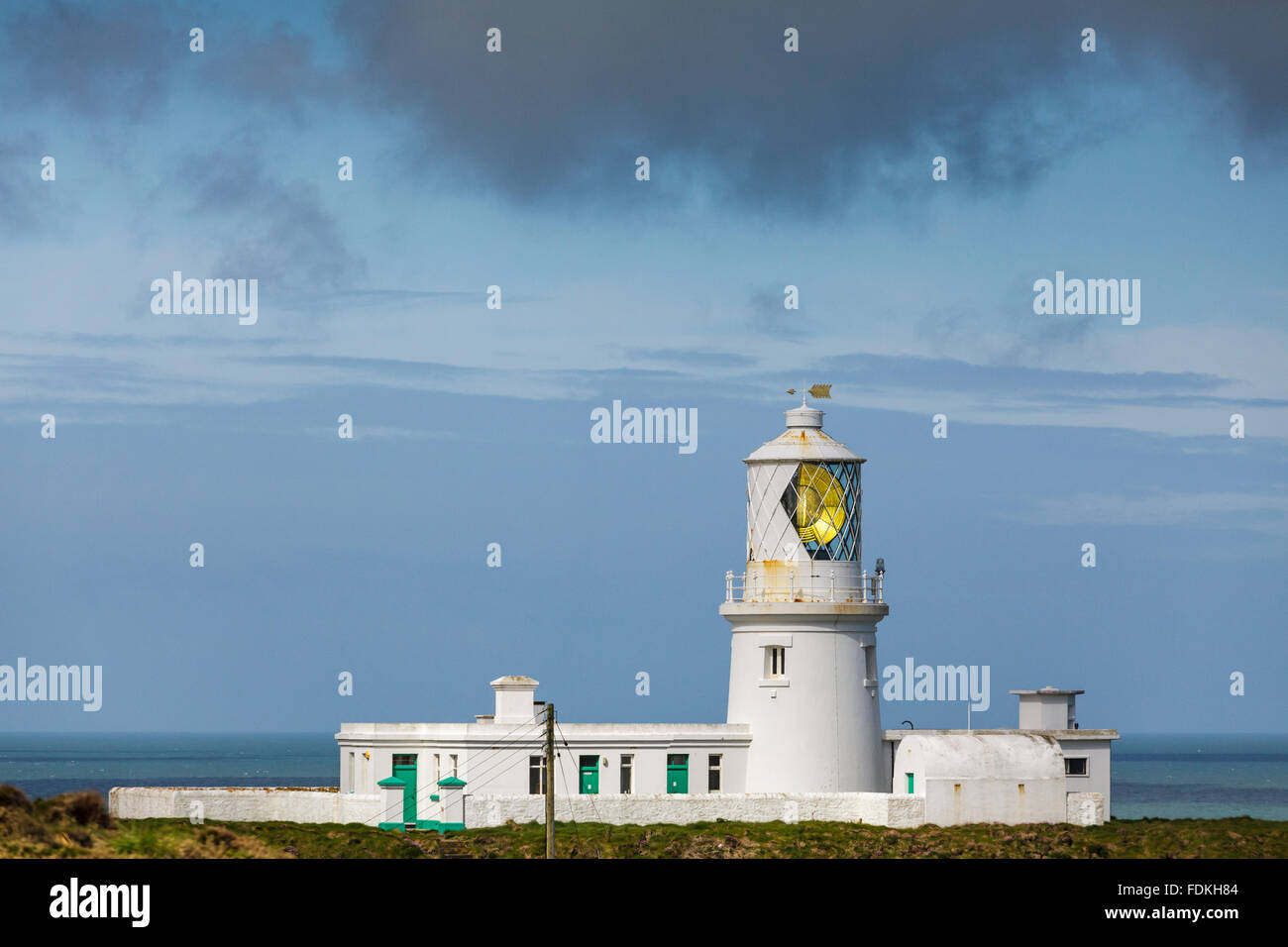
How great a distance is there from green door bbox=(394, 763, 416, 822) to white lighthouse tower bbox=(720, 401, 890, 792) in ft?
21.3

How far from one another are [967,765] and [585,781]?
7.43m

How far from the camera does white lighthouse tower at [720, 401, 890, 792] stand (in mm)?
45406

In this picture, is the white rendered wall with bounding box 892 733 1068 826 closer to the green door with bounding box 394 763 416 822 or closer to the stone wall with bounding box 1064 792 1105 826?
the stone wall with bounding box 1064 792 1105 826

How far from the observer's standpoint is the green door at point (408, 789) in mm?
43597

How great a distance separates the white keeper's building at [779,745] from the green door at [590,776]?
3 centimetres

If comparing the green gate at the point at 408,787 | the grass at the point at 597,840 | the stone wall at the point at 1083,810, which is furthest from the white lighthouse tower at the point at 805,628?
the green gate at the point at 408,787

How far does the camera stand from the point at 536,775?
4422 centimetres

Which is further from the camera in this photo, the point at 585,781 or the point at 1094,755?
the point at 1094,755

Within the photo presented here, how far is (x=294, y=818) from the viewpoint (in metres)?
43.8
